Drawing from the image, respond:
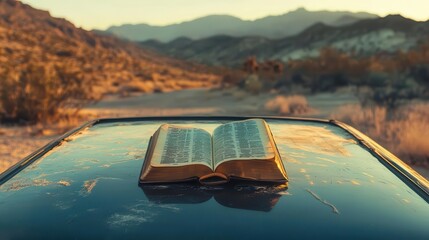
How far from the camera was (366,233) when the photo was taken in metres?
1.53

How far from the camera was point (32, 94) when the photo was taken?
1578 cm

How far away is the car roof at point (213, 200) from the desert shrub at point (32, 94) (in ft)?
45.4

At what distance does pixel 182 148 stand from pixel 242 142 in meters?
0.26

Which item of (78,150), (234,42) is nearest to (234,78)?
(78,150)

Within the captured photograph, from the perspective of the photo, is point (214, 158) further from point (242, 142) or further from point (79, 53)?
point (79, 53)

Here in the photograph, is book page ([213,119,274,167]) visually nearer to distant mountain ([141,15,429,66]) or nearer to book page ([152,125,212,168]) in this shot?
book page ([152,125,212,168])

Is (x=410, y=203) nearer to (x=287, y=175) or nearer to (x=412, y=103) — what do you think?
(x=287, y=175)

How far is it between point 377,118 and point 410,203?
1168 centimetres

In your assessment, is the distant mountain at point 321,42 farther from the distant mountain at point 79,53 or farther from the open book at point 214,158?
the open book at point 214,158

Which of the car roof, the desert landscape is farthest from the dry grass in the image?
the car roof

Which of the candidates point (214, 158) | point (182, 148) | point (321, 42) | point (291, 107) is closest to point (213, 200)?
point (214, 158)

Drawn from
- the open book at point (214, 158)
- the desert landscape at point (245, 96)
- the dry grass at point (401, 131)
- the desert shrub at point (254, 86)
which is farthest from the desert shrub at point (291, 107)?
the open book at point (214, 158)

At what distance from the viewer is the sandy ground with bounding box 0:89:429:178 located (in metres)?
13.2

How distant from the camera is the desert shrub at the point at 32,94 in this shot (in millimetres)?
15727
